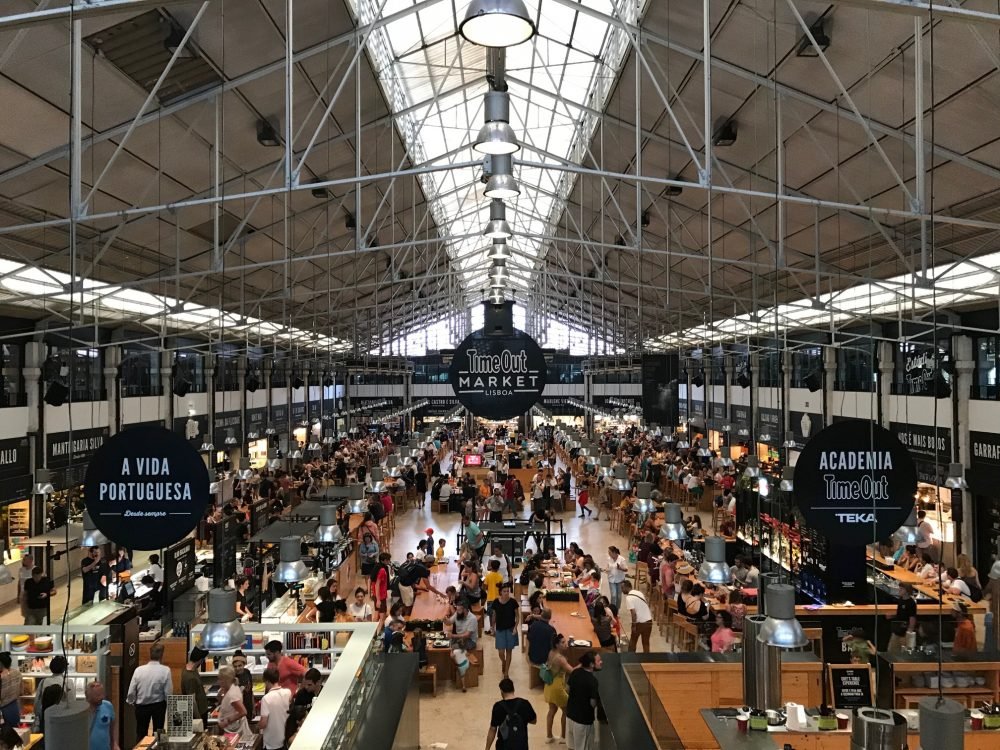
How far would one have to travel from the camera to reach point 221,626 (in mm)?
6145

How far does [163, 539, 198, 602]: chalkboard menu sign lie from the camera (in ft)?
37.9

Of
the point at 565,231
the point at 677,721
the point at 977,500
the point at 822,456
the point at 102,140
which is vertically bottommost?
the point at 677,721

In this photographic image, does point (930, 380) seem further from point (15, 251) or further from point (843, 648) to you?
point (15, 251)

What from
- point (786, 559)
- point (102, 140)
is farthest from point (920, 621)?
point (102, 140)

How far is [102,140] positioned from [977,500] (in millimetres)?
15001

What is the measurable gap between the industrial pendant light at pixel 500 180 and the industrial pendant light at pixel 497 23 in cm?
339

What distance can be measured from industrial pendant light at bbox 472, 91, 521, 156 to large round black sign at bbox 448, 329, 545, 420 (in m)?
3.06

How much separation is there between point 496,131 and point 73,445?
46.9ft

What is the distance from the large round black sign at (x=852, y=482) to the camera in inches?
213

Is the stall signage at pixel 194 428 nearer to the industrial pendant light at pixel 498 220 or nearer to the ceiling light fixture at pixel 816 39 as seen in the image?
the industrial pendant light at pixel 498 220

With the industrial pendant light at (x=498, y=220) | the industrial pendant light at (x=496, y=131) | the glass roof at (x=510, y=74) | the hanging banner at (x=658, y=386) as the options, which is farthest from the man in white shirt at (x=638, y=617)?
the hanging banner at (x=658, y=386)

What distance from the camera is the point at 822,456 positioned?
17.9 feet

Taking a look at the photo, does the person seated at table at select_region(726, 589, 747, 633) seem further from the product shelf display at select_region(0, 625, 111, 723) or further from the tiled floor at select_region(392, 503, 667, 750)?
the product shelf display at select_region(0, 625, 111, 723)

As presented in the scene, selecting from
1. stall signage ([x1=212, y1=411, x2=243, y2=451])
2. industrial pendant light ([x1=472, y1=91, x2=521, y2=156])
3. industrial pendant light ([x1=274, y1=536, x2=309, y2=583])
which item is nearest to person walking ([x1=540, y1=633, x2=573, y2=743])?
industrial pendant light ([x1=274, y1=536, x2=309, y2=583])
